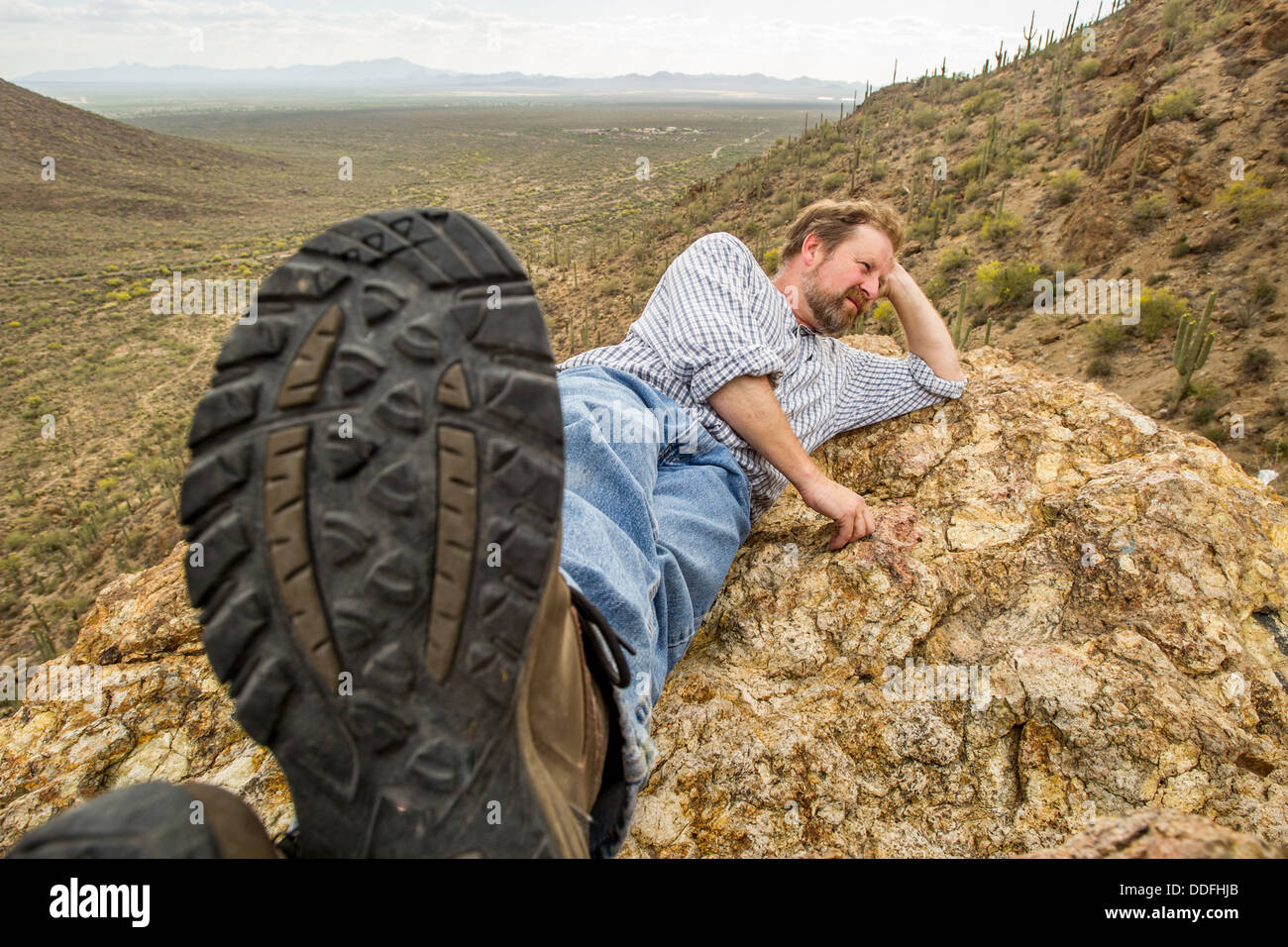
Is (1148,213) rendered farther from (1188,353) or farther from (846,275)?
(846,275)

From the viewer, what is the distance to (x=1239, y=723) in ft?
6.08

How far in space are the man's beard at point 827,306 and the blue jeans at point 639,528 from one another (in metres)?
0.87

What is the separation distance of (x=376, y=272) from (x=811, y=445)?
2.18m

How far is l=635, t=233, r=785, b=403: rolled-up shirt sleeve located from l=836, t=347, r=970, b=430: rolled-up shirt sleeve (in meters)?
0.59

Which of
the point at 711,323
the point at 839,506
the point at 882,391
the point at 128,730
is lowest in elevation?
the point at 128,730

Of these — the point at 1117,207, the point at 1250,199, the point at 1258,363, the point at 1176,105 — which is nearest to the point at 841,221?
the point at 1258,363

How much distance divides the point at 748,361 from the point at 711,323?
192 mm

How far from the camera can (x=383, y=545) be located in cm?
109

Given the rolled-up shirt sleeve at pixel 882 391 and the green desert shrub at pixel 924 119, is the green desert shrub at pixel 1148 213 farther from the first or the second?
the green desert shrub at pixel 924 119

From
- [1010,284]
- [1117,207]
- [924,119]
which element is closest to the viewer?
[1117,207]

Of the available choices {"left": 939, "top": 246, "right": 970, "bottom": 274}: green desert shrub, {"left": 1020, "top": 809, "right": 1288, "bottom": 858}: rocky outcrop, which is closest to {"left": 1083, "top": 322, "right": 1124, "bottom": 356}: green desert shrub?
{"left": 939, "top": 246, "right": 970, "bottom": 274}: green desert shrub

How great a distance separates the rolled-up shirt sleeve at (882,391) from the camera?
3082 millimetres

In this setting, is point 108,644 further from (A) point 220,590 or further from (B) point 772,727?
(B) point 772,727

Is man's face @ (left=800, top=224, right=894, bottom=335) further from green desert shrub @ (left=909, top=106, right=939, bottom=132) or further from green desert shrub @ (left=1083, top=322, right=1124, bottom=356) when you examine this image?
green desert shrub @ (left=909, top=106, right=939, bottom=132)
